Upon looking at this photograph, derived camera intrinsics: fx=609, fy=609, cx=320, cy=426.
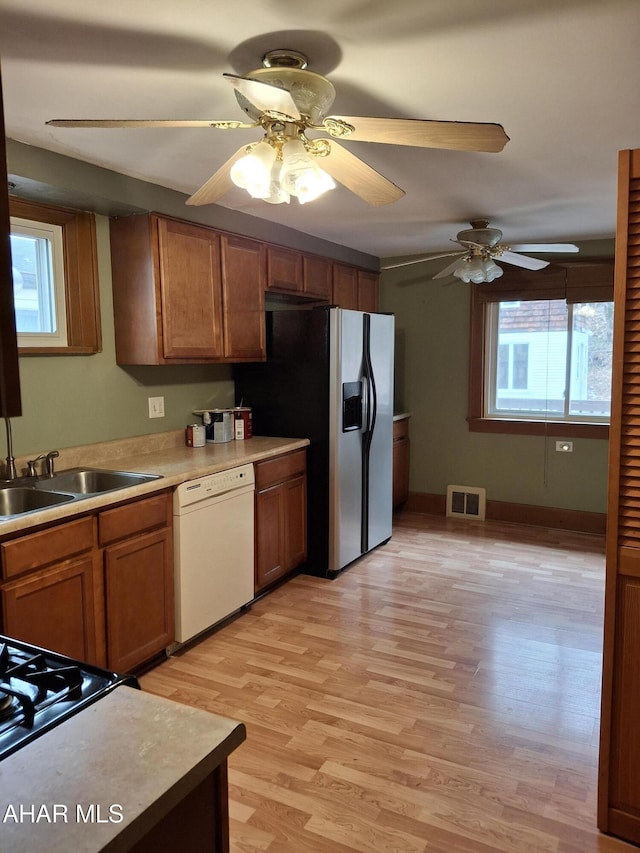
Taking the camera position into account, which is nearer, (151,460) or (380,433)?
(151,460)

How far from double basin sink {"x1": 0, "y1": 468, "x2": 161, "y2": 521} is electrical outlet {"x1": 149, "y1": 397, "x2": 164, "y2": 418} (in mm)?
664

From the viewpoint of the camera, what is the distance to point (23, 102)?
81.5 inches

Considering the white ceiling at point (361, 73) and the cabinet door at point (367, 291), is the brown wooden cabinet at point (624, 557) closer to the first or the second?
the white ceiling at point (361, 73)

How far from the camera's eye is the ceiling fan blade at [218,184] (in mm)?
1975

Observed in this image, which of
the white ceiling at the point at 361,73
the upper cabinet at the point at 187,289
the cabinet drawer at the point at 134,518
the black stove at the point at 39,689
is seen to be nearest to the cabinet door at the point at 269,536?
the cabinet drawer at the point at 134,518

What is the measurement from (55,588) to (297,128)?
179 centimetres

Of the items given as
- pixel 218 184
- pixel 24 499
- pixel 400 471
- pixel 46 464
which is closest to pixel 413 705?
pixel 24 499

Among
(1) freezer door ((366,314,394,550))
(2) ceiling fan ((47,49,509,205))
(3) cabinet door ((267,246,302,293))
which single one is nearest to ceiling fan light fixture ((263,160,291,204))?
(2) ceiling fan ((47,49,509,205))

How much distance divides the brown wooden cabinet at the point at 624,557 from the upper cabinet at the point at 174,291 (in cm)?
215

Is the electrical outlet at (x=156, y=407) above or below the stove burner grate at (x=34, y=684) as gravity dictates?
above

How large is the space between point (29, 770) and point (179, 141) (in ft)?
7.51

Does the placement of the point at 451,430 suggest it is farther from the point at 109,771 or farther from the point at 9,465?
the point at 109,771

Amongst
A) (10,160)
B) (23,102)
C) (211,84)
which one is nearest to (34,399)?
(10,160)

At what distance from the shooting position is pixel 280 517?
143 inches
